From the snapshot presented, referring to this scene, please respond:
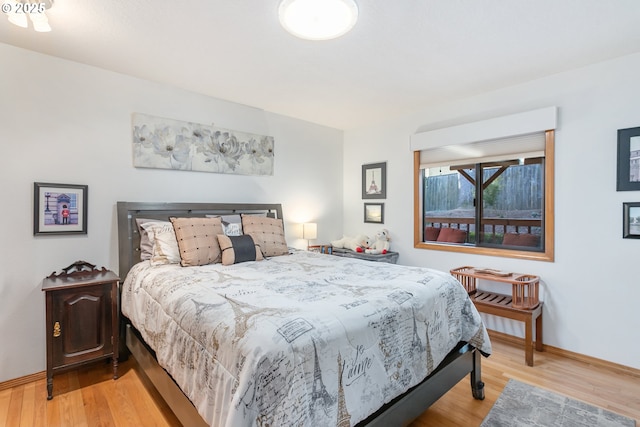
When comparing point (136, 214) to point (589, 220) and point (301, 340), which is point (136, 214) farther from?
point (589, 220)

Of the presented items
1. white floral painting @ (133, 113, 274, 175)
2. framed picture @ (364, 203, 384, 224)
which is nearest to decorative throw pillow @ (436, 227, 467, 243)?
framed picture @ (364, 203, 384, 224)

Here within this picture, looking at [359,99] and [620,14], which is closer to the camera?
[620,14]

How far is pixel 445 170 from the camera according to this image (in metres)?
3.71

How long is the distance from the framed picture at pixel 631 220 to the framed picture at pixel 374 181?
89.7 inches

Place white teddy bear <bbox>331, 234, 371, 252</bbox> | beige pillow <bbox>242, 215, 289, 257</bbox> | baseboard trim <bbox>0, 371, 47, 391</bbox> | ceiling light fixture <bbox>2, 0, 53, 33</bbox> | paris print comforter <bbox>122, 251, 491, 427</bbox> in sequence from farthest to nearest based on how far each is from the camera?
1. white teddy bear <bbox>331, 234, 371, 252</bbox>
2. beige pillow <bbox>242, 215, 289, 257</bbox>
3. baseboard trim <bbox>0, 371, 47, 391</bbox>
4. ceiling light fixture <bbox>2, 0, 53, 33</bbox>
5. paris print comforter <bbox>122, 251, 491, 427</bbox>

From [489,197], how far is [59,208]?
12.9 ft

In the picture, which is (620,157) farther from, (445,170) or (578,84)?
(445,170)

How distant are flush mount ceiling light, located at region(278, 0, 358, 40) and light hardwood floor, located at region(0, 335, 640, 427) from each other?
8.02 feet

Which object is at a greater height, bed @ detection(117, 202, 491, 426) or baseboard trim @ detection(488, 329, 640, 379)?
bed @ detection(117, 202, 491, 426)

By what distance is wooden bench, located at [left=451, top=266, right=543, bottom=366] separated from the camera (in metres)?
2.64

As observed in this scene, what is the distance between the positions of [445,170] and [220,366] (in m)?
3.26

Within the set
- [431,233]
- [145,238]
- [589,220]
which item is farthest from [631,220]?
[145,238]

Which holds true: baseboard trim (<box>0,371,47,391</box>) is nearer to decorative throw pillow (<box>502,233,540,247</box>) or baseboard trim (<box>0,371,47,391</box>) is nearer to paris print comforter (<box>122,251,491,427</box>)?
paris print comforter (<box>122,251,491,427</box>)

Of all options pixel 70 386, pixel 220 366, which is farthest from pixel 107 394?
pixel 220 366
